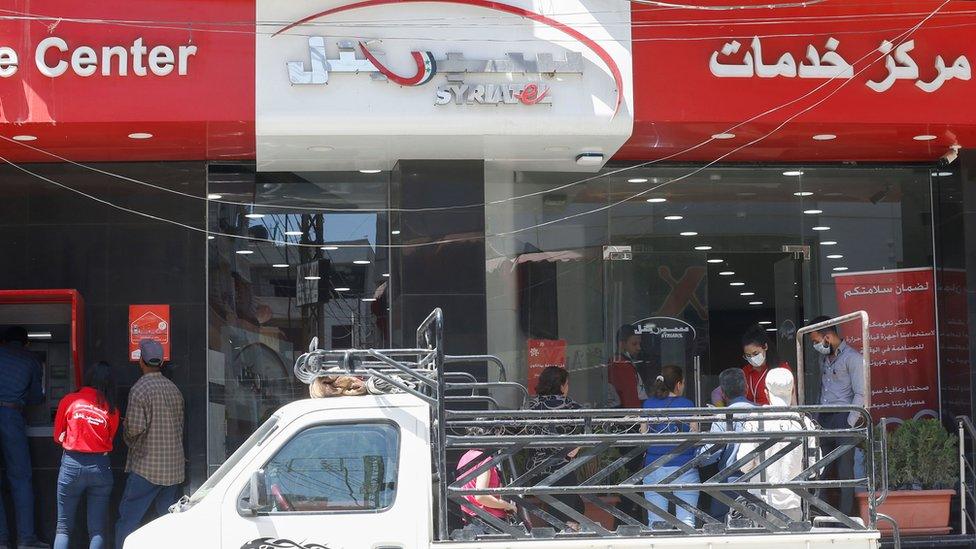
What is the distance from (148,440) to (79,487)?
2.42ft

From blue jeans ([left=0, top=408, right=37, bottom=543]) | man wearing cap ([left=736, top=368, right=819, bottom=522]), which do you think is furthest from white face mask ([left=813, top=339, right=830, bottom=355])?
blue jeans ([left=0, top=408, right=37, bottom=543])

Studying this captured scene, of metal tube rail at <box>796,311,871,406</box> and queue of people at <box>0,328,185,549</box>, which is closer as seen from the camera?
metal tube rail at <box>796,311,871,406</box>

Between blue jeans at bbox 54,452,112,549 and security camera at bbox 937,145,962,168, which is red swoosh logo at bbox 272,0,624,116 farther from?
blue jeans at bbox 54,452,112,549

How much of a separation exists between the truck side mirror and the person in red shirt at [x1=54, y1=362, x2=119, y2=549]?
4587mm

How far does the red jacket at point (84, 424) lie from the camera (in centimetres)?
1019

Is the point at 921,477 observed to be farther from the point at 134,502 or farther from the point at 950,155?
the point at 134,502

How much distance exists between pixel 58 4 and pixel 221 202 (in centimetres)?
259

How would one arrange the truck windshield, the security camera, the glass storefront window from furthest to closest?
the glass storefront window, the security camera, the truck windshield

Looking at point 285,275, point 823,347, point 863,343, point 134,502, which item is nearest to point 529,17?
point 285,275

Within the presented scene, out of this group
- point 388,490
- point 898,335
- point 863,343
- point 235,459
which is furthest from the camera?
point 898,335

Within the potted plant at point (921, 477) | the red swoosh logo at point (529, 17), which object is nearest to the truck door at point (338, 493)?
the red swoosh logo at point (529, 17)

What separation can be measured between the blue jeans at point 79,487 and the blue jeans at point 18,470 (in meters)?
1.05

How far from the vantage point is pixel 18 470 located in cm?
1125

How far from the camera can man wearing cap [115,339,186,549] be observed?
10.7 meters
